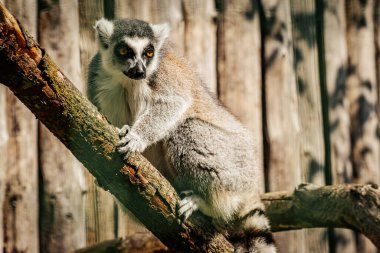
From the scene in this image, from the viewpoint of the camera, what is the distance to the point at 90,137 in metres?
4.43

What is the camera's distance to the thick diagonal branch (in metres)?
3.92

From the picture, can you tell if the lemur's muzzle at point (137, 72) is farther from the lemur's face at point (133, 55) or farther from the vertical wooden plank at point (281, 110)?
the vertical wooden plank at point (281, 110)

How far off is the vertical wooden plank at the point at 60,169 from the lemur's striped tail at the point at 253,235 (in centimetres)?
211

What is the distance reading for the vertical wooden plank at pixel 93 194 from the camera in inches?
275

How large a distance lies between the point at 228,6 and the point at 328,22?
171 cm

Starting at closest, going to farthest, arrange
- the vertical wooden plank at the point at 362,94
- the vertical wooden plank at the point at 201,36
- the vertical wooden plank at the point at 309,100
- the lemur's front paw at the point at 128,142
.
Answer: the lemur's front paw at the point at 128,142, the vertical wooden plank at the point at 201,36, the vertical wooden plank at the point at 309,100, the vertical wooden plank at the point at 362,94

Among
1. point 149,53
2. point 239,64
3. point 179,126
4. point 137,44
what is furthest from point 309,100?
point 137,44

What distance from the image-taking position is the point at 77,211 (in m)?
6.82

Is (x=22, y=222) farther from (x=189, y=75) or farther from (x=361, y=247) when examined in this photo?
(x=361, y=247)

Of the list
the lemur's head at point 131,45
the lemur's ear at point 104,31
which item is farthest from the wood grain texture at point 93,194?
the lemur's head at point 131,45

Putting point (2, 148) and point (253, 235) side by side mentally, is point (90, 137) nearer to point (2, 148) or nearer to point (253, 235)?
point (253, 235)

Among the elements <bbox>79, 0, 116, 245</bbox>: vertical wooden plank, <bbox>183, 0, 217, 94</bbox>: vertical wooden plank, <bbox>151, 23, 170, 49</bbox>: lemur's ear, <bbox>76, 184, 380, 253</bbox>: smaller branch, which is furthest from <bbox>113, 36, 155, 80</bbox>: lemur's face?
<bbox>76, 184, 380, 253</bbox>: smaller branch

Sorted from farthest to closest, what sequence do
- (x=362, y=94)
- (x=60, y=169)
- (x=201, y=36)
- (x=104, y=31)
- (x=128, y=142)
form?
(x=362, y=94), (x=201, y=36), (x=60, y=169), (x=104, y=31), (x=128, y=142)

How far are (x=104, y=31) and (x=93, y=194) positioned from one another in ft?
6.89
